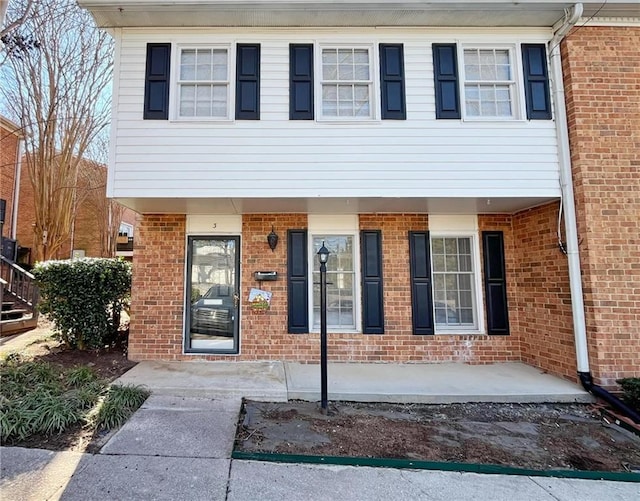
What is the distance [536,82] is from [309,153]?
378cm

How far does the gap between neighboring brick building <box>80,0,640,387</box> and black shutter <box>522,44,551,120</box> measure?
0.02 m

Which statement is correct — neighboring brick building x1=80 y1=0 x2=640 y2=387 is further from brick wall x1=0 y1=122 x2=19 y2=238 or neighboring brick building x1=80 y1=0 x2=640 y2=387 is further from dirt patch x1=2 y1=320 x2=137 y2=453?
brick wall x1=0 y1=122 x2=19 y2=238

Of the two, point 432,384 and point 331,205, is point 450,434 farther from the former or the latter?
point 331,205

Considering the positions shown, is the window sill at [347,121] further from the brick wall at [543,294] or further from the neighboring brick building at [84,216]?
the neighboring brick building at [84,216]

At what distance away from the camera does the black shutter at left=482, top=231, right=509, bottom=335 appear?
5.79 meters

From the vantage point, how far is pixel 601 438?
365 centimetres

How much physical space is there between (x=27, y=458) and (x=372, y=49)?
21.5 feet

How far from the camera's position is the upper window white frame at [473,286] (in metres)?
5.82

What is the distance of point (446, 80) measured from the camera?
5156mm

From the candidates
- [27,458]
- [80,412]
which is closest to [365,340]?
[80,412]

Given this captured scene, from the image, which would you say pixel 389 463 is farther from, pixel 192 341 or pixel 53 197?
pixel 53 197

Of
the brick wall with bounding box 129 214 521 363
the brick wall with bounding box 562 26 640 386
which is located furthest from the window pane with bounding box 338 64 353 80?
the brick wall with bounding box 562 26 640 386

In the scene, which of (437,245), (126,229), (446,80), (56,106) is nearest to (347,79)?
(446,80)

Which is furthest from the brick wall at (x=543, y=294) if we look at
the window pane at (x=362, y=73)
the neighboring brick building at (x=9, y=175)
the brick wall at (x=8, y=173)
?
the brick wall at (x=8, y=173)
